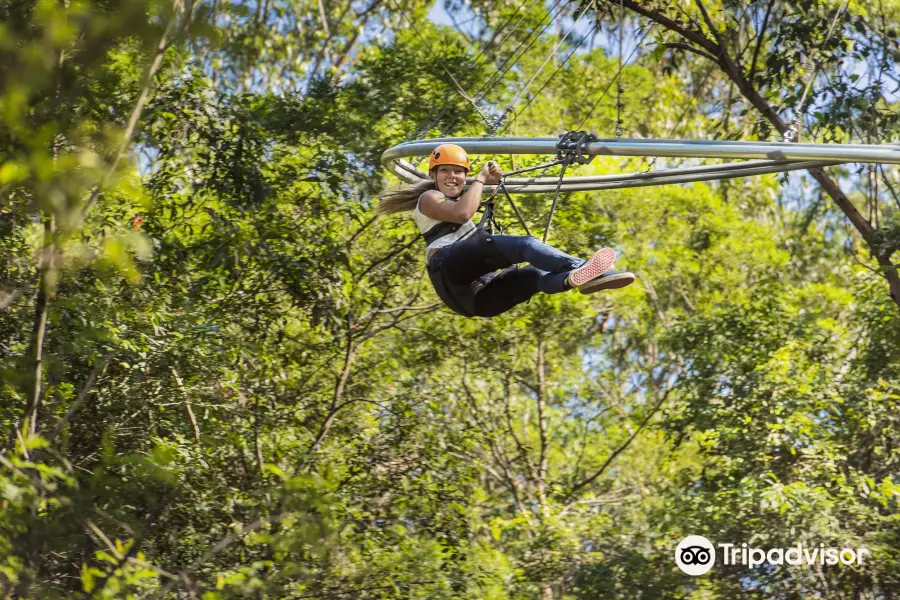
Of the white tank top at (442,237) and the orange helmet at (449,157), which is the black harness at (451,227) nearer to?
the white tank top at (442,237)

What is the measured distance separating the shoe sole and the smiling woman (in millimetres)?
250

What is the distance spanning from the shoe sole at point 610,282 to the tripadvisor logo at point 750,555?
17.1 ft

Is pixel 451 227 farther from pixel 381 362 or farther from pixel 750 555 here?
pixel 750 555

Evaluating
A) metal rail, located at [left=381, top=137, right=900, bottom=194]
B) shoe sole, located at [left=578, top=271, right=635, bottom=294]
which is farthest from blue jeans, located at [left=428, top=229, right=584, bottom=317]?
metal rail, located at [left=381, top=137, right=900, bottom=194]

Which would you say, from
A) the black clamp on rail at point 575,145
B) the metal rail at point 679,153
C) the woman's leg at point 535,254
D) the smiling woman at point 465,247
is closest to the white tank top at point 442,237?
the smiling woman at point 465,247

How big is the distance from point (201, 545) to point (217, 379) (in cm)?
97

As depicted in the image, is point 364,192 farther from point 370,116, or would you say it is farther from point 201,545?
point 201,545

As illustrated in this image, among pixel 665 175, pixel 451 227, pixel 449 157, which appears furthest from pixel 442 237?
pixel 665 175

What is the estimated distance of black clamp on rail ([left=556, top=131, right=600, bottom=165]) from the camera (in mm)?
4977

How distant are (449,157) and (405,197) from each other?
27cm

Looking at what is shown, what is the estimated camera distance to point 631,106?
1542 centimetres

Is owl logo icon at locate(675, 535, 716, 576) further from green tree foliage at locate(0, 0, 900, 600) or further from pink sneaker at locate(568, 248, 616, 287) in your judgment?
pink sneaker at locate(568, 248, 616, 287)

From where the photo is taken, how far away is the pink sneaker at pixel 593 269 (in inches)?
171

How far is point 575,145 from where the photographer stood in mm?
4992
